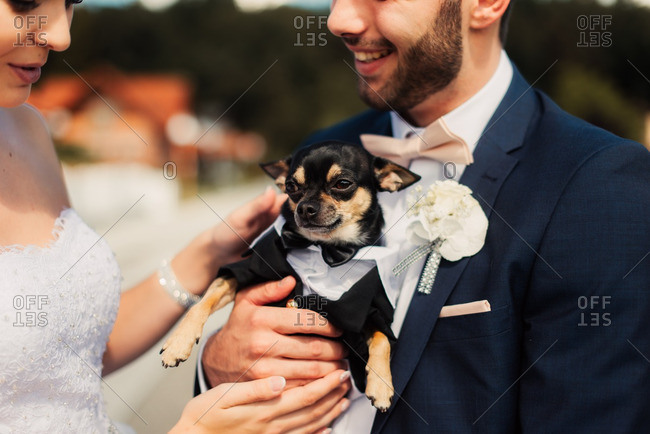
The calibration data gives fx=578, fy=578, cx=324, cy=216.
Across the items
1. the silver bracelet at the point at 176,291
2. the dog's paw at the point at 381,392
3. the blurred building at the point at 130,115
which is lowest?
the blurred building at the point at 130,115

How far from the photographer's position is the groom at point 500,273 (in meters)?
1.64

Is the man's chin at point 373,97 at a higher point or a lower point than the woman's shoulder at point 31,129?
higher

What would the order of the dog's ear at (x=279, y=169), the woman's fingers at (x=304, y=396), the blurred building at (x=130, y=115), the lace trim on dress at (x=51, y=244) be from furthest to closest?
1. the blurred building at (x=130, y=115)
2. the dog's ear at (x=279, y=169)
3. the woman's fingers at (x=304, y=396)
4. the lace trim on dress at (x=51, y=244)

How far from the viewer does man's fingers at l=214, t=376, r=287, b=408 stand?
1.97 metres

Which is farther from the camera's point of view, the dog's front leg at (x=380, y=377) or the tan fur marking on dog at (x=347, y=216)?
the tan fur marking on dog at (x=347, y=216)

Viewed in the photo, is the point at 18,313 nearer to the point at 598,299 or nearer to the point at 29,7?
the point at 29,7

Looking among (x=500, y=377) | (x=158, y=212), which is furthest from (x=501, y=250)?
(x=158, y=212)

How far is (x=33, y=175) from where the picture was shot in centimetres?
217

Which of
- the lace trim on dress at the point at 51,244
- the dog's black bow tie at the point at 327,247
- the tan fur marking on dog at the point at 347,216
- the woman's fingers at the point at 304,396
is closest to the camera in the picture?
the lace trim on dress at the point at 51,244

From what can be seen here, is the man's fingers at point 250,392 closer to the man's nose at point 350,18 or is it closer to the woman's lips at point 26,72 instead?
the woman's lips at point 26,72

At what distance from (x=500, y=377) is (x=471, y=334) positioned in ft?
0.50

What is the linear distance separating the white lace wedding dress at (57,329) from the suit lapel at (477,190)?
Result: 1.03 metres

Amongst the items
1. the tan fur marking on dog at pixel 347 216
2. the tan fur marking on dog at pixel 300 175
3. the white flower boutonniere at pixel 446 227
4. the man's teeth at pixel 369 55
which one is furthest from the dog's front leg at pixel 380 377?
the man's teeth at pixel 369 55

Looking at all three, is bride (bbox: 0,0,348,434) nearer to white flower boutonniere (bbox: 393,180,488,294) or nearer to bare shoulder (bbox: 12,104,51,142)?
bare shoulder (bbox: 12,104,51,142)
